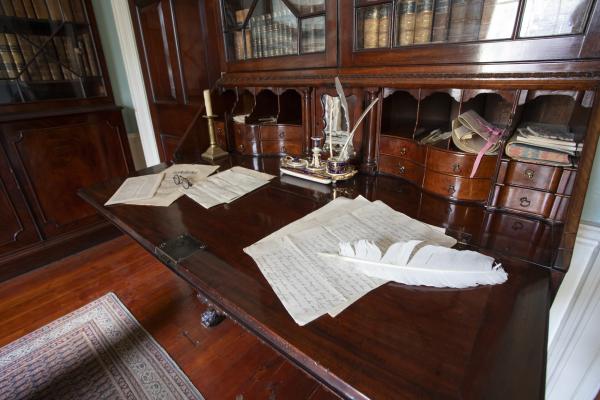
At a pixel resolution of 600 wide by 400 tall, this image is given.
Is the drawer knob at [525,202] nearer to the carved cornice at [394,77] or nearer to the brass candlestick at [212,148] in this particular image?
the carved cornice at [394,77]

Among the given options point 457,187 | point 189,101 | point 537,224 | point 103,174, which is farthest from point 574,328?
point 103,174

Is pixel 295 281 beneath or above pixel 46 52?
beneath

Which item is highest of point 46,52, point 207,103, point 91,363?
point 46,52

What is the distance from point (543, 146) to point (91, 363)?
1959 millimetres

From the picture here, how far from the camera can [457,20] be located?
877 mm

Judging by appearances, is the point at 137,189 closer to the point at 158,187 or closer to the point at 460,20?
the point at 158,187

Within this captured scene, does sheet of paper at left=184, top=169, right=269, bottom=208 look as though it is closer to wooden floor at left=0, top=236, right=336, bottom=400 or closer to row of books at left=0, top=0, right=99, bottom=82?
wooden floor at left=0, top=236, right=336, bottom=400

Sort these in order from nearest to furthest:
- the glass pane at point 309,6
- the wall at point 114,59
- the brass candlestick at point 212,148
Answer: the glass pane at point 309,6, the brass candlestick at point 212,148, the wall at point 114,59

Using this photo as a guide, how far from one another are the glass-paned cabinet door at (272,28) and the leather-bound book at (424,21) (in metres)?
0.35

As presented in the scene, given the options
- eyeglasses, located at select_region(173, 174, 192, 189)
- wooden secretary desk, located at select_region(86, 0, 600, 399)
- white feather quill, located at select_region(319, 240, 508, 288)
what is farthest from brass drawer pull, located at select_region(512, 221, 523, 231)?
eyeglasses, located at select_region(173, 174, 192, 189)

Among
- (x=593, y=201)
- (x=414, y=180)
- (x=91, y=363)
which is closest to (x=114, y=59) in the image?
(x=91, y=363)

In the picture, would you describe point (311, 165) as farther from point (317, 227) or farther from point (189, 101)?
point (189, 101)

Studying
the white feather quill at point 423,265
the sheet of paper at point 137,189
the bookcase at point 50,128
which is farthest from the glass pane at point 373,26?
the bookcase at point 50,128

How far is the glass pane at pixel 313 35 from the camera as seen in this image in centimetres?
115
